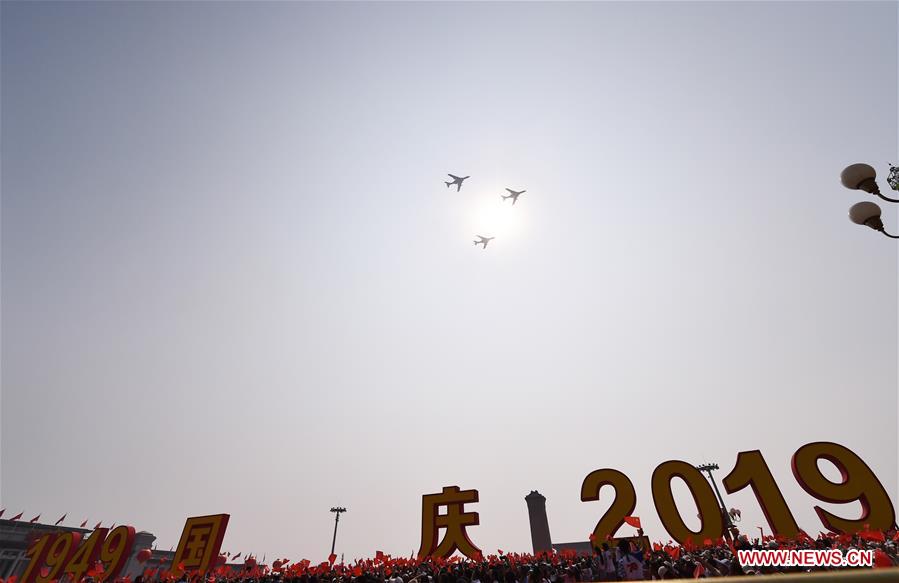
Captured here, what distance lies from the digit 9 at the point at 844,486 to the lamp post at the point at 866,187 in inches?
352

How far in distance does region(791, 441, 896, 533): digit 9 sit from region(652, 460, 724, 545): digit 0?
2757 mm

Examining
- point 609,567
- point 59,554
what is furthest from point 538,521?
point 59,554

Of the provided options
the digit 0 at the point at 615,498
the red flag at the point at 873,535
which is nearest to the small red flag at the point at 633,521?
the digit 0 at the point at 615,498

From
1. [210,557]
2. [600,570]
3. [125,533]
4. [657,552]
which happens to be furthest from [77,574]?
[657,552]

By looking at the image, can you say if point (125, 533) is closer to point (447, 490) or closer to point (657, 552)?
point (447, 490)

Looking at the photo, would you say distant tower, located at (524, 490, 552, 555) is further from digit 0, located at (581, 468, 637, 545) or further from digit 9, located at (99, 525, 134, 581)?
digit 9, located at (99, 525, 134, 581)

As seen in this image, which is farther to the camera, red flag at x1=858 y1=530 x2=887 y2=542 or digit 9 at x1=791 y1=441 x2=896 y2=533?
digit 9 at x1=791 y1=441 x2=896 y2=533

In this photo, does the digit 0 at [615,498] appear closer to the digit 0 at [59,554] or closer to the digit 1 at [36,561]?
the digit 0 at [59,554]

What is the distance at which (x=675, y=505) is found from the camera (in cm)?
1417

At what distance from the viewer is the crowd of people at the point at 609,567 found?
33.9ft

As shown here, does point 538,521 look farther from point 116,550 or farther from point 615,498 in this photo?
point 116,550

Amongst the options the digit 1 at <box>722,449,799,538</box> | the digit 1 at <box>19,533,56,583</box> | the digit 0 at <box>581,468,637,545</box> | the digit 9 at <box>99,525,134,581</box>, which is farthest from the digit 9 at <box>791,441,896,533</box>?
the digit 1 at <box>19,533,56,583</box>

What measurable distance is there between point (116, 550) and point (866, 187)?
27999 millimetres

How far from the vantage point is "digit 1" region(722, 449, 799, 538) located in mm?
13320
